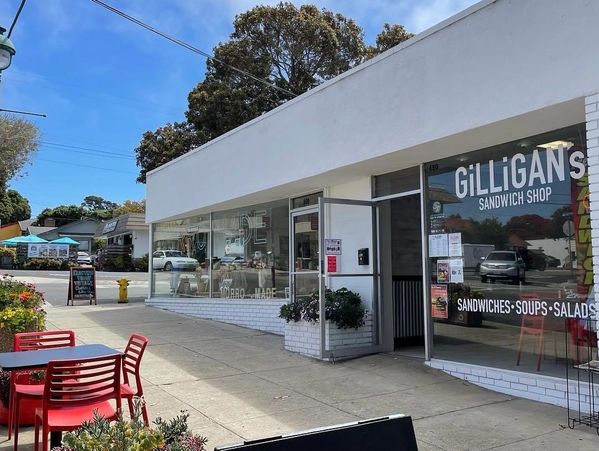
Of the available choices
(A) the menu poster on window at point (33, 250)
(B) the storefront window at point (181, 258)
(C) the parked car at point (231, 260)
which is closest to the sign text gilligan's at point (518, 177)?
(C) the parked car at point (231, 260)

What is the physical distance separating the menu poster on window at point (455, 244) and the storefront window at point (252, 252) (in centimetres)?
432

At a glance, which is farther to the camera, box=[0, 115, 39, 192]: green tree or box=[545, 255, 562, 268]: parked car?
box=[0, 115, 39, 192]: green tree

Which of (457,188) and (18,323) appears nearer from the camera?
(18,323)

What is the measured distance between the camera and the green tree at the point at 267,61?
25.2 metres

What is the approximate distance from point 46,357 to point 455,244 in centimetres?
495

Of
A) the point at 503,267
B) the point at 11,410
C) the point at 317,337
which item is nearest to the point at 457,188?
the point at 503,267

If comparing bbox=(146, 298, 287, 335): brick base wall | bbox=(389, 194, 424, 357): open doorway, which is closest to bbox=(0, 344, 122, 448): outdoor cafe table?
bbox=(389, 194, 424, 357): open doorway

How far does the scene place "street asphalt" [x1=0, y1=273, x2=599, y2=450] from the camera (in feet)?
16.1

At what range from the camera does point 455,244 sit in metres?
7.14

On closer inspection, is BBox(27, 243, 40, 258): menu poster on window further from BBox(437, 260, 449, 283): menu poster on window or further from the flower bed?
BBox(437, 260, 449, 283): menu poster on window

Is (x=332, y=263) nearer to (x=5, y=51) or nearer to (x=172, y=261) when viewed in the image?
(x=5, y=51)

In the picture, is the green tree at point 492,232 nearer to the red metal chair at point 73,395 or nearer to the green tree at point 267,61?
the red metal chair at point 73,395

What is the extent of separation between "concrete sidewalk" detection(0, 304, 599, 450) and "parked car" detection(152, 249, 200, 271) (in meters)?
5.16

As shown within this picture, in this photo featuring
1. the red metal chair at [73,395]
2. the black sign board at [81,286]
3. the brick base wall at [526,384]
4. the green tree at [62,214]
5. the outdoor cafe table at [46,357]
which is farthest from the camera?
the green tree at [62,214]
